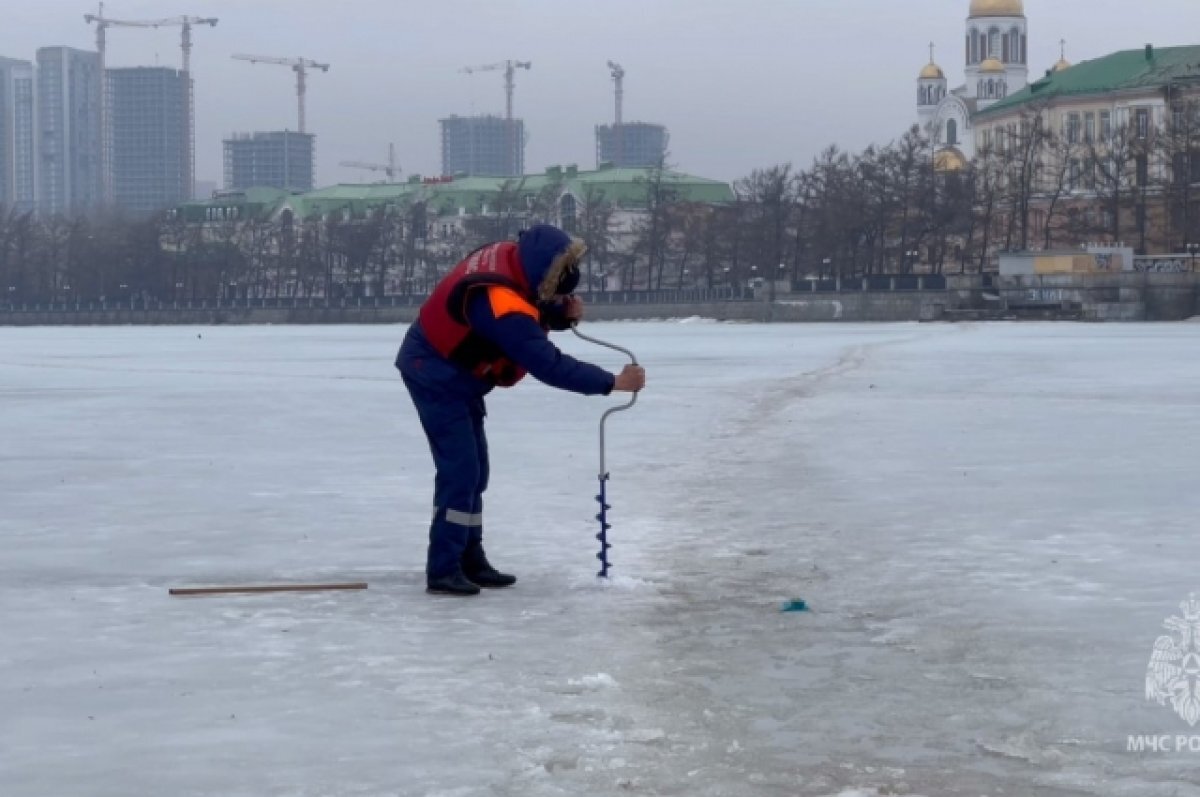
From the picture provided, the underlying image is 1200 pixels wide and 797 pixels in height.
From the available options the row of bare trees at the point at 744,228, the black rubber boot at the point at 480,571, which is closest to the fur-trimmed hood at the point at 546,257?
the black rubber boot at the point at 480,571

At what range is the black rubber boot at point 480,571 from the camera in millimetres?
8367

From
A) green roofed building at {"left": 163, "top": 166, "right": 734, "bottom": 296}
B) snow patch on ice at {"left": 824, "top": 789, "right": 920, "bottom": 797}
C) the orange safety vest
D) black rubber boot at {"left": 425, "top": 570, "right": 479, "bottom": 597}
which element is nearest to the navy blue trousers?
black rubber boot at {"left": 425, "top": 570, "right": 479, "bottom": 597}

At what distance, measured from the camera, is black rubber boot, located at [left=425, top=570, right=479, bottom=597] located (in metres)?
8.09

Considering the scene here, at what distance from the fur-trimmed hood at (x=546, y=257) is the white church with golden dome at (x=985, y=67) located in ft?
444

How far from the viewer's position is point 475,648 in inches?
272

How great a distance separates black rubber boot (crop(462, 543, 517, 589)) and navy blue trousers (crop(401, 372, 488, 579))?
49mm

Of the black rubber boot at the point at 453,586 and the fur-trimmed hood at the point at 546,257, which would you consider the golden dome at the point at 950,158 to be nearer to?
the fur-trimmed hood at the point at 546,257

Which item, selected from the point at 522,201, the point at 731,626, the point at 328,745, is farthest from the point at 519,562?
the point at 522,201

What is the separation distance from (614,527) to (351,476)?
132 inches

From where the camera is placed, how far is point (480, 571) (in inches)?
330

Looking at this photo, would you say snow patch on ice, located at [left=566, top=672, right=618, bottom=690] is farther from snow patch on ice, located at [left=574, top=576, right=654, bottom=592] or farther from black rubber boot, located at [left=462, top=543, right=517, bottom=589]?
black rubber boot, located at [left=462, top=543, right=517, bottom=589]

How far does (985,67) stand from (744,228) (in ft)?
144

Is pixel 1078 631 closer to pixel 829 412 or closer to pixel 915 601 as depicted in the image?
pixel 915 601

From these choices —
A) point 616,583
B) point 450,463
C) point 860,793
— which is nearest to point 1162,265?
point 616,583
